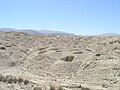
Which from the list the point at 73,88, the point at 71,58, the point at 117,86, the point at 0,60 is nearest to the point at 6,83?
the point at 73,88

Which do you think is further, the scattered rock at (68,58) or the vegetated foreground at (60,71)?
the scattered rock at (68,58)

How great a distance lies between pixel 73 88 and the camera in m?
11.8

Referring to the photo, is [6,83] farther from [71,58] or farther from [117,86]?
[71,58]

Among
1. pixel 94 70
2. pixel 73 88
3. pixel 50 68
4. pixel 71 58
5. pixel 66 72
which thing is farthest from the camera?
pixel 71 58

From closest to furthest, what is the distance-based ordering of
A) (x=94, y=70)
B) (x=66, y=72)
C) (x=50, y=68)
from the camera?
(x=94, y=70), (x=66, y=72), (x=50, y=68)

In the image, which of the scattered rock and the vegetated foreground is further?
the scattered rock

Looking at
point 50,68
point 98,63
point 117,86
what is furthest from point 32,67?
point 117,86

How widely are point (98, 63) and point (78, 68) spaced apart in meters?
1.54

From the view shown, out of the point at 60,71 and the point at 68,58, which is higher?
the point at 68,58

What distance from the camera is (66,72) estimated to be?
53.4ft

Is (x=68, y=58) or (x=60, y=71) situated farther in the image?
(x=68, y=58)

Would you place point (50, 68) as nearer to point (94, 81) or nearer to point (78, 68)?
point (78, 68)

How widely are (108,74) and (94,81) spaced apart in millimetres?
1138

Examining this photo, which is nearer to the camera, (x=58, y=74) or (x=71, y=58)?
(x=58, y=74)
